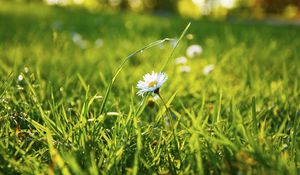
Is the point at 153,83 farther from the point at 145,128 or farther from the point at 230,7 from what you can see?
the point at 230,7

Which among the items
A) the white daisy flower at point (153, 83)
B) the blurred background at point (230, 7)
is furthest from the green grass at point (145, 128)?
the blurred background at point (230, 7)

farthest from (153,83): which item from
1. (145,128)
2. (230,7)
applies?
(230,7)

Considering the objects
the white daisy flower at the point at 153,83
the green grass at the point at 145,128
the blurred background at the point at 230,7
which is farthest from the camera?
the blurred background at the point at 230,7

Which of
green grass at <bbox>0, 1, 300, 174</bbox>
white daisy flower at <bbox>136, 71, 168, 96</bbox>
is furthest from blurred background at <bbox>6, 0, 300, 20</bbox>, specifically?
white daisy flower at <bbox>136, 71, 168, 96</bbox>

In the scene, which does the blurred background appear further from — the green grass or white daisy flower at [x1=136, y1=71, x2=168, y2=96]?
white daisy flower at [x1=136, y1=71, x2=168, y2=96]

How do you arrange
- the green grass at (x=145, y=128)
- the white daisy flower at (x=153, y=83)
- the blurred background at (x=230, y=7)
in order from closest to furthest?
the green grass at (x=145, y=128)
the white daisy flower at (x=153, y=83)
the blurred background at (x=230, y=7)

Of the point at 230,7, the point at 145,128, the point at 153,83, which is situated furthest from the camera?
the point at 230,7

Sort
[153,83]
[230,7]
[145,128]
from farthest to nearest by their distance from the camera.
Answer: [230,7] → [145,128] → [153,83]

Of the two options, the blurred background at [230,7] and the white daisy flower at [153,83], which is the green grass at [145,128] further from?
the blurred background at [230,7]

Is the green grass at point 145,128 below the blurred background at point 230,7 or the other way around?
below

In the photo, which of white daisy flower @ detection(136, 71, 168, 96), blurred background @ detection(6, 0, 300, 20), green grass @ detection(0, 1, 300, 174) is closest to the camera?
green grass @ detection(0, 1, 300, 174)

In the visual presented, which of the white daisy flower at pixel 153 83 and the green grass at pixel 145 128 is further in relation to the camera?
the white daisy flower at pixel 153 83

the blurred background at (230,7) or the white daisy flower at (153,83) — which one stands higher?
the blurred background at (230,7)

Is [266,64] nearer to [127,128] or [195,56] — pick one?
[195,56]
